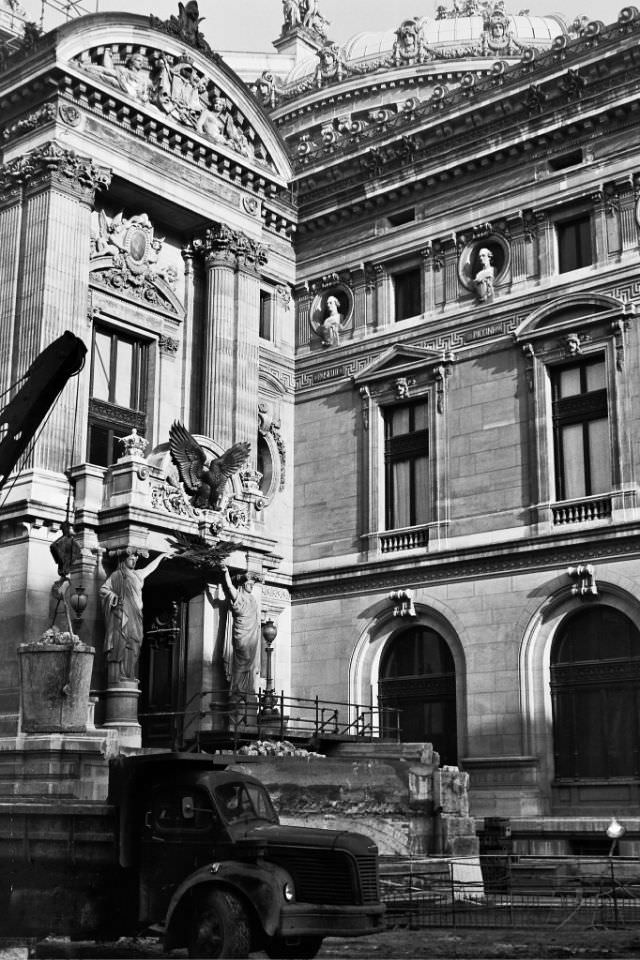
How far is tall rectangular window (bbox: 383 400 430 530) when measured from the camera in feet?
136

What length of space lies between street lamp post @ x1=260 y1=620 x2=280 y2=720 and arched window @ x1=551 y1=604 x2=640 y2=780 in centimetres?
810

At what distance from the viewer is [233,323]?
42.1 meters

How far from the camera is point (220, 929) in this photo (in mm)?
15859

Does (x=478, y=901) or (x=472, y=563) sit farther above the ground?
(x=472, y=563)

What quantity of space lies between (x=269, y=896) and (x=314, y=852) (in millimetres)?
918

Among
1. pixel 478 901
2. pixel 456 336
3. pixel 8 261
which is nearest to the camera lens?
pixel 478 901

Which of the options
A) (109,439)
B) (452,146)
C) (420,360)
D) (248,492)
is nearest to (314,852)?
(248,492)

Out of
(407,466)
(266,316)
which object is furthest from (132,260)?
(407,466)

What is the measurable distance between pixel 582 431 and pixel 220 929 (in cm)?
2476

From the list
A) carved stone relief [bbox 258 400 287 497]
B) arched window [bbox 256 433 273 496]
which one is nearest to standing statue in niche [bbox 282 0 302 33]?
carved stone relief [bbox 258 400 287 497]

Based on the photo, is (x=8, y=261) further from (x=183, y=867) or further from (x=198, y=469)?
(x=183, y=867)

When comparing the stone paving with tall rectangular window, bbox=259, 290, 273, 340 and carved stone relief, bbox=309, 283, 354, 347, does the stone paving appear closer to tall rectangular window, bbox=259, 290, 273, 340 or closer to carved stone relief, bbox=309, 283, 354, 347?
carved stone relief, bbox=309, 283, 354, 347

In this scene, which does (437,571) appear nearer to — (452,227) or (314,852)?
(452,227)

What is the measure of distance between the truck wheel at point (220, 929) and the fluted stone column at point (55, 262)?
20399 millimetres
